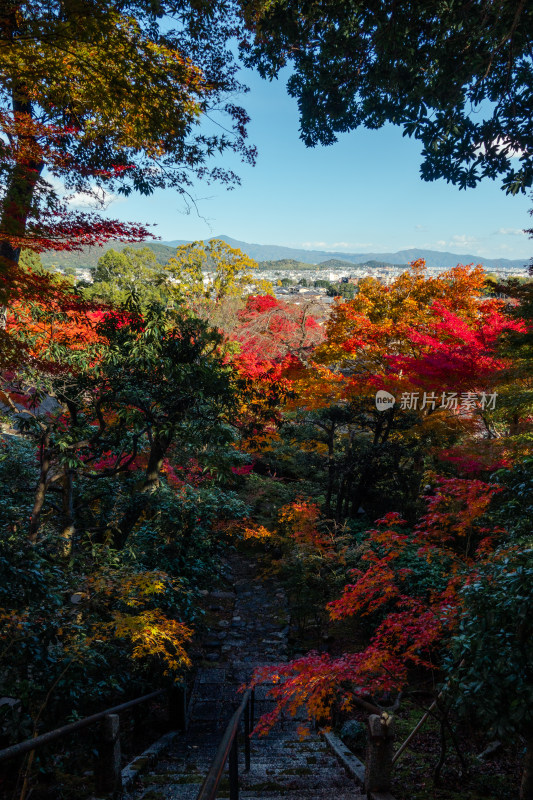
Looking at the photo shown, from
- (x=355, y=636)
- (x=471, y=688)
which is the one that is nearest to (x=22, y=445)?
(x=355, y=636)

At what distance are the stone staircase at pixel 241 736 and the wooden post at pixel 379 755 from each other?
10.0 inches

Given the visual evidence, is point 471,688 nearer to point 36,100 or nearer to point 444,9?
point 444,9

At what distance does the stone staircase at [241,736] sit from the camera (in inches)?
142

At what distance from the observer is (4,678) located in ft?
10.4

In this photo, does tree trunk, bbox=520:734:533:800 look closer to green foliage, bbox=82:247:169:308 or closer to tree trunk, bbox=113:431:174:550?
tree trunk, bbox=113:431:174:550

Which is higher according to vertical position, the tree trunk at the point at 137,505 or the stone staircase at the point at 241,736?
the tree trunk at the point at 137,505

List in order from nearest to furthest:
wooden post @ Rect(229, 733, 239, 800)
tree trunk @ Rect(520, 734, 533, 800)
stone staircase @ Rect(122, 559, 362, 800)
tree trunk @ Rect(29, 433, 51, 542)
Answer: wooden post @ Rect(229, 733, 239, 800) < tree trunk @ Rect(520, 734, 533, 800) < stone staircase @ Rect(122, 559, 362, 800) < tree trunk @ Rect(29, 433, 51, 542)

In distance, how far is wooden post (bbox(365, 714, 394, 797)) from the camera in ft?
11.1

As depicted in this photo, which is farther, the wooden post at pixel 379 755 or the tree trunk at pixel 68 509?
the tree trunk at pixel 68 509

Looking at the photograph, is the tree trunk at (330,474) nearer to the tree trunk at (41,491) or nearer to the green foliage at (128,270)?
the tree trunk at (41,491)

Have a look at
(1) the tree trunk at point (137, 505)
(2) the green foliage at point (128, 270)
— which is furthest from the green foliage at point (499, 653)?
(2) the green foliage at point (128, 270)

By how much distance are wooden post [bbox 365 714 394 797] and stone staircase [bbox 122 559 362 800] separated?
25 cm

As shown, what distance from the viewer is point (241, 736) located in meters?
5.77

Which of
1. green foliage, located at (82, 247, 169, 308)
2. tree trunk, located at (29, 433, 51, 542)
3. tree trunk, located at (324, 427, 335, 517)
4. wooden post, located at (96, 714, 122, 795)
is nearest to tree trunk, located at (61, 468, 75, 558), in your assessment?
tree trunk, located at (29, 433, 51, 542)
